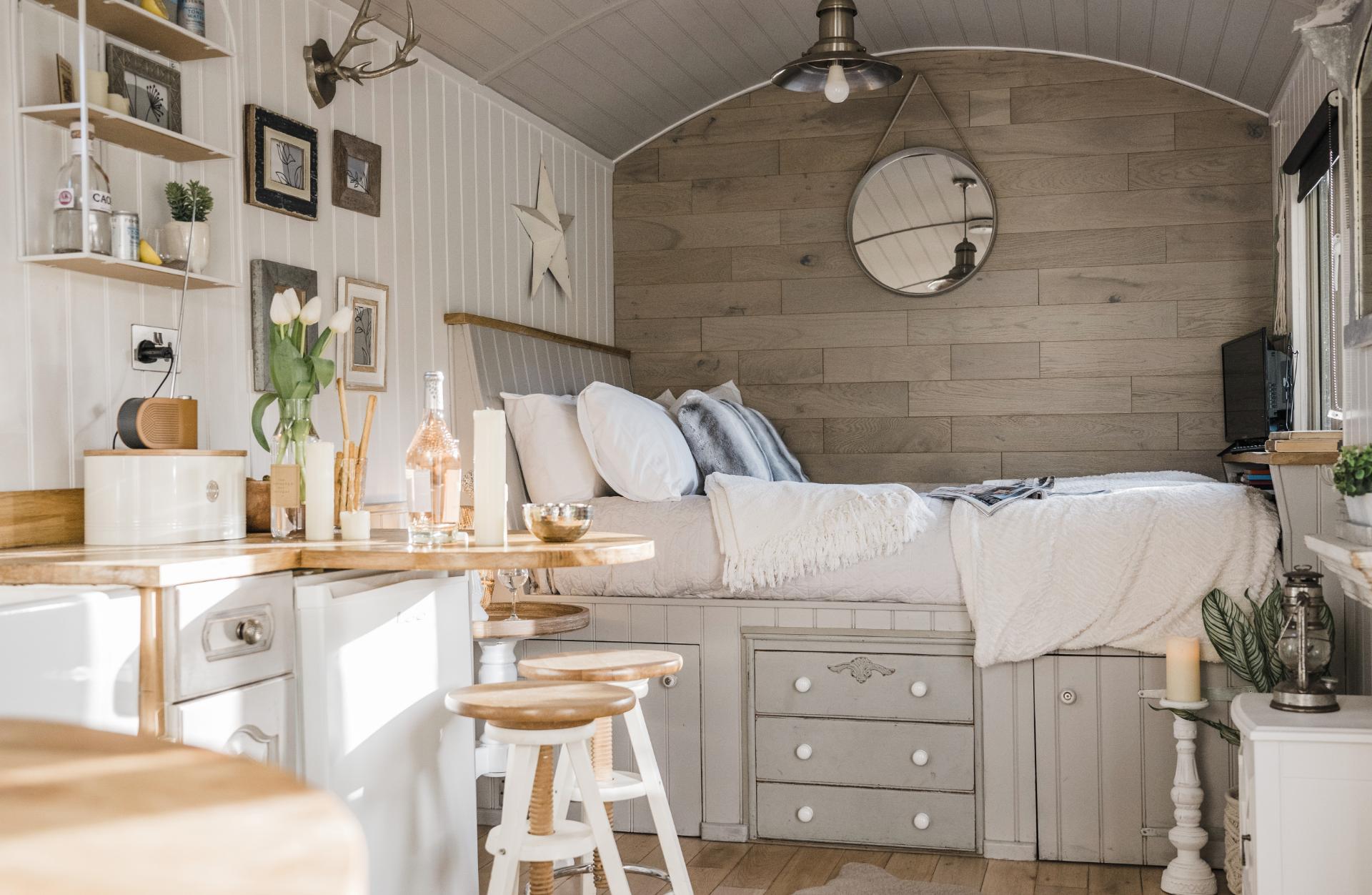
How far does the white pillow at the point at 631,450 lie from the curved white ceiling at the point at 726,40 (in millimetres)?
1084

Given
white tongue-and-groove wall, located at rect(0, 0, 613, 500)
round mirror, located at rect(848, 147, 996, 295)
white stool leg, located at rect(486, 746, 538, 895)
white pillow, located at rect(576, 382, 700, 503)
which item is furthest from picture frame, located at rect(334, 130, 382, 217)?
round mirror, located at rect(848, 147, 996, 295)

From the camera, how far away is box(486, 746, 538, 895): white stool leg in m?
1.97

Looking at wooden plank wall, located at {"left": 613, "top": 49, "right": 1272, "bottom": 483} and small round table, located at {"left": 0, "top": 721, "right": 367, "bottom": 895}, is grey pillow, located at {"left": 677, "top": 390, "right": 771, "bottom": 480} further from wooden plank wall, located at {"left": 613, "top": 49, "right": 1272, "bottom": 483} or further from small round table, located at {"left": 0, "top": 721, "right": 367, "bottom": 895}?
small round table, located at {"left": 0, "top": 721, "right": 367, "bottom": 895}

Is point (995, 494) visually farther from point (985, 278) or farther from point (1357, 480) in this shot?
point (985, 278)

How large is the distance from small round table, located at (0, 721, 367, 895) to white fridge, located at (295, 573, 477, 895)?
4.05ft

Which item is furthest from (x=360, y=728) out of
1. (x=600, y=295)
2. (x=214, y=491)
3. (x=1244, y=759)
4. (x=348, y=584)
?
(x=600, y=295)

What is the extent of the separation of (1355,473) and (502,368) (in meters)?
2.32

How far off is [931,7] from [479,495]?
9.63 ft

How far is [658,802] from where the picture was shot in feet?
7.42

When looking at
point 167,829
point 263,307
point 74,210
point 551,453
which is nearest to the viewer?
point 167,829

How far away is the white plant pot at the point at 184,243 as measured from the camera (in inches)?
94.1

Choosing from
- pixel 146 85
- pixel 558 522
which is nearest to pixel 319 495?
pixel 558 522

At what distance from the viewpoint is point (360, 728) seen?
6.44 feet

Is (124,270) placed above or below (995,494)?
above
